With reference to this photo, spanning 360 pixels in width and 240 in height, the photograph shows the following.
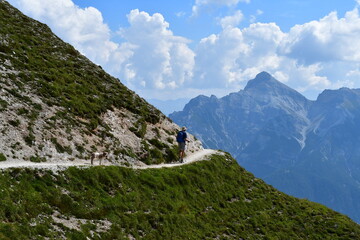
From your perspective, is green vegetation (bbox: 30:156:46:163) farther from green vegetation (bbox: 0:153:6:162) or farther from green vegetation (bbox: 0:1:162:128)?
green vegetation (bbox: 0:1:162:128)

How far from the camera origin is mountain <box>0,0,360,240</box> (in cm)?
2477

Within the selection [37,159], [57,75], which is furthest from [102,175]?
[57,75]

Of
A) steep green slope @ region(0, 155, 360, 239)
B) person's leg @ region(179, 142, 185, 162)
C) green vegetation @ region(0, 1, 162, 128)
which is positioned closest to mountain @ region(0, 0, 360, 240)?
steep green slope @ region(0, 155, 360, 239)

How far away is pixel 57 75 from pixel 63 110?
9.95 meters

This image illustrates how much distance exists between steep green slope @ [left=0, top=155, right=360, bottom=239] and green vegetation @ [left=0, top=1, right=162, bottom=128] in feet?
40.7

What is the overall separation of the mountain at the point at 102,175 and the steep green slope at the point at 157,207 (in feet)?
0.33

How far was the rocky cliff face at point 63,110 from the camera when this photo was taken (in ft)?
112

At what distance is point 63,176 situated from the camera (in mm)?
28109

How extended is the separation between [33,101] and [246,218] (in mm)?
27805

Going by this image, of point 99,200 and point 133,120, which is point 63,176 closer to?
point 99,200

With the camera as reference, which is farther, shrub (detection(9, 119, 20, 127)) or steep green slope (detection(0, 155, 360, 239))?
shrub (detection(9, 119, 20, 127))

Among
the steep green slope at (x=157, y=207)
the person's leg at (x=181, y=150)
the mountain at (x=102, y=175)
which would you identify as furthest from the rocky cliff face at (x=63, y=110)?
the steep green slope at (x=157, y=207)

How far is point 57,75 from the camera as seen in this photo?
49094mm

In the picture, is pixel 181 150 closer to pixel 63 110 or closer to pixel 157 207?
pixel 157 207
